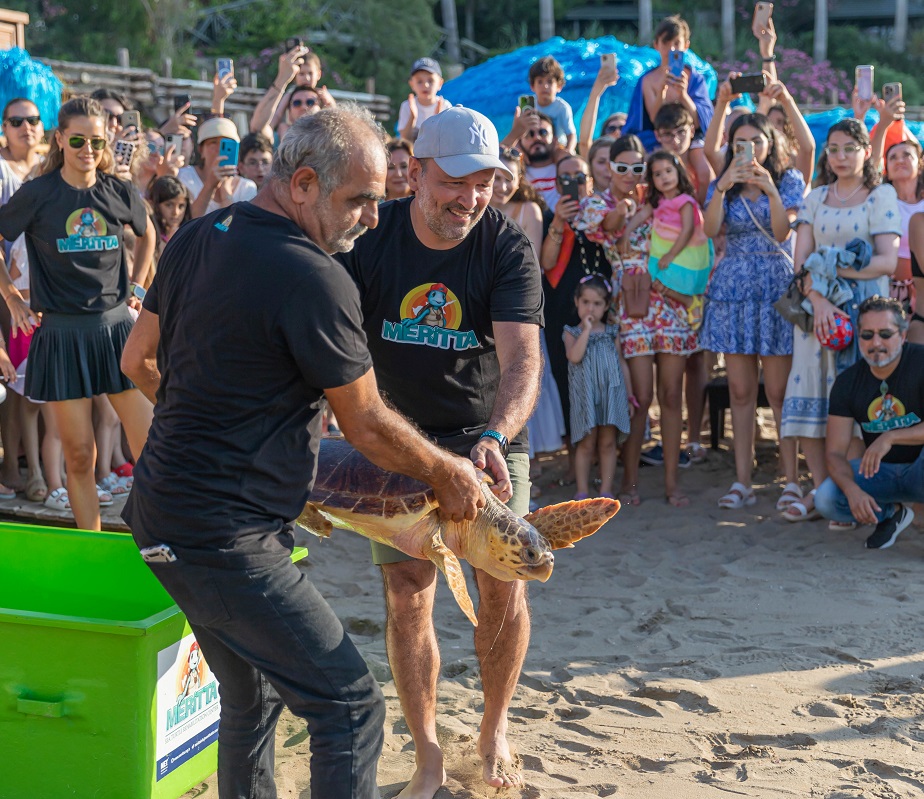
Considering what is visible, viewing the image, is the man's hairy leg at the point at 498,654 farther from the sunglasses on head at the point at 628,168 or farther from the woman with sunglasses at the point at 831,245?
the sunglasses on head at the point at 628,168

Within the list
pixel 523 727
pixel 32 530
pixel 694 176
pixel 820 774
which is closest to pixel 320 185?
pixel 32 530

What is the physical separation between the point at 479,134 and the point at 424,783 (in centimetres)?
166

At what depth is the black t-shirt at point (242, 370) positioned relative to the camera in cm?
194

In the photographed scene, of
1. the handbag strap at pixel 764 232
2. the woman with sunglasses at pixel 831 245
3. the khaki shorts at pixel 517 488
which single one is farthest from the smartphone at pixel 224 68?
the khaki shorts at pixel 517 488

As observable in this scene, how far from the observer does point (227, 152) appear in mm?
5629

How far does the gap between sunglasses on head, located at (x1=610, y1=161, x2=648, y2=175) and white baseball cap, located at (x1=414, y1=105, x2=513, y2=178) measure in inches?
115

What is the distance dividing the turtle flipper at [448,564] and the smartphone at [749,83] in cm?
409

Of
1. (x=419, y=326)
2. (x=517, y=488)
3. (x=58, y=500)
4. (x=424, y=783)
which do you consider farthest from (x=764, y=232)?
(x=58, y=500)

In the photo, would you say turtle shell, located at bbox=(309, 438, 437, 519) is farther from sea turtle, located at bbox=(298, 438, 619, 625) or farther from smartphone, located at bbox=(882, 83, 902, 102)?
smartphone, located at bbox=(882, 83, 902, 102)

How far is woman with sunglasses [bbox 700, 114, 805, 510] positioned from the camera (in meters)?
5.28

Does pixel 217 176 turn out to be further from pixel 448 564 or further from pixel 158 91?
pixel 158 91

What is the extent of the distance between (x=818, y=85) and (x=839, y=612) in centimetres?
1581

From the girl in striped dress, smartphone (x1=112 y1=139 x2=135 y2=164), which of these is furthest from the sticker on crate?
smartphone (x1=112 y1=139 x2=135 y2=164)

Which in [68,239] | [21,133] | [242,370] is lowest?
[242,370]
